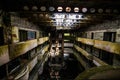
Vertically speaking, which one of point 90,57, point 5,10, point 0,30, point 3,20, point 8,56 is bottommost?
point 90,57

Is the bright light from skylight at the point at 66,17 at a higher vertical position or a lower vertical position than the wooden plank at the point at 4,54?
higher

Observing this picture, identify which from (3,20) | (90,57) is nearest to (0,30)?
(3,20)

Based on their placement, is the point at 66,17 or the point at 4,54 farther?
the point at 66,17

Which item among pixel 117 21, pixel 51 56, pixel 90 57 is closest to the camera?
pixel 117 21

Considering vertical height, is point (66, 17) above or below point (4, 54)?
above

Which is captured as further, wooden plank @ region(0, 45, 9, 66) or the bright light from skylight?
the bright light from skylight

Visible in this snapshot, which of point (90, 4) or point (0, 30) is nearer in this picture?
point (0, 30)

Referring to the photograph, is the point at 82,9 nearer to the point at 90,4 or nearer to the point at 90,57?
the point at 90,4

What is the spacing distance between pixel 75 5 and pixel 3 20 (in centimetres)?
288

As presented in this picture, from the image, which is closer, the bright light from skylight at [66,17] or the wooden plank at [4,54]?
the wooden plank at [4,54]

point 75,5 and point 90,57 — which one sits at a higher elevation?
point 75,5

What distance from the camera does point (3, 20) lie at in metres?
4.22

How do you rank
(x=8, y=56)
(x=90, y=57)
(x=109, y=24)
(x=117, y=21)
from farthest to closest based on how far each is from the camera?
Result: (x=90, y=57)
(x=109, y=24)
(x=117, y=21)
(x=8, y=56)

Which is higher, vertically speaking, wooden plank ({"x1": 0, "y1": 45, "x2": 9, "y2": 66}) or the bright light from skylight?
the bright light from skylight
